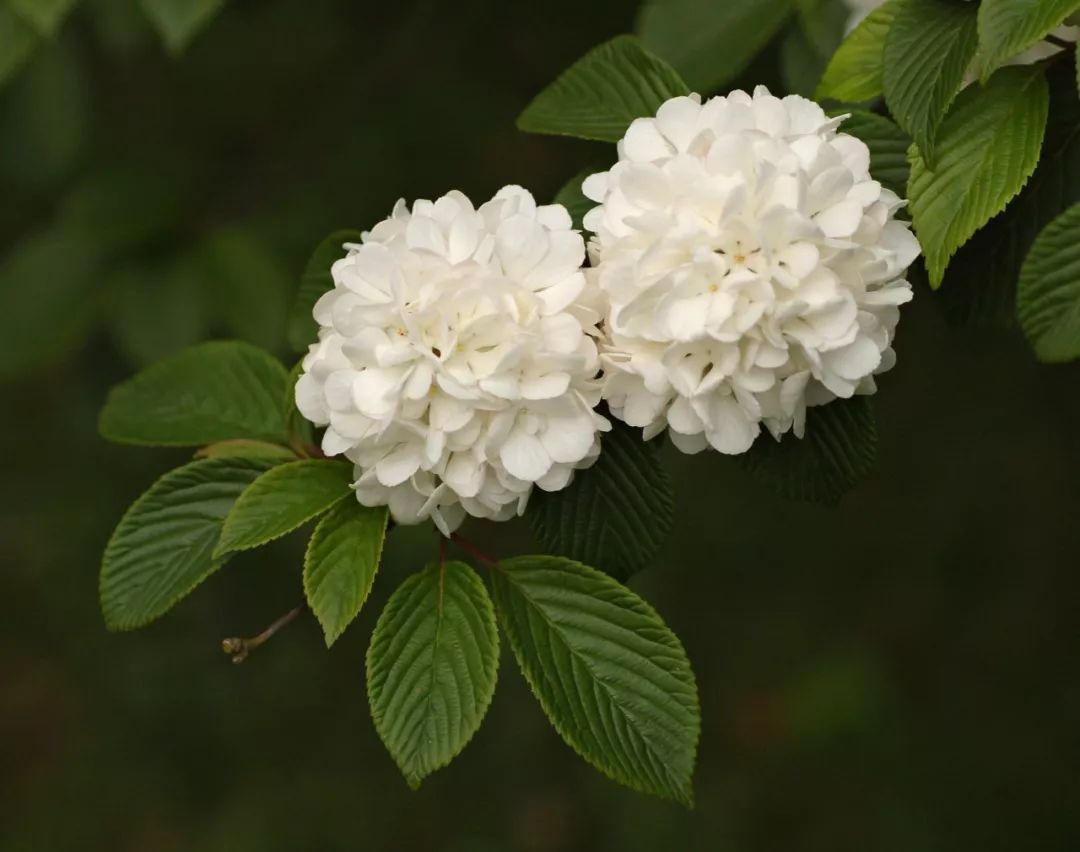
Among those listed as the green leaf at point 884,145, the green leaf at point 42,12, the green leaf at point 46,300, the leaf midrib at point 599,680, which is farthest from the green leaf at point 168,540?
the green leaf at point 46,300

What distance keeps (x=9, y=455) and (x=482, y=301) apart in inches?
103

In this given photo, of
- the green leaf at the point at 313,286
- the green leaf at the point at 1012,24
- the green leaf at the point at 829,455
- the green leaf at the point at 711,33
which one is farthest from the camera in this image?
the green leaf at the point at 711,33

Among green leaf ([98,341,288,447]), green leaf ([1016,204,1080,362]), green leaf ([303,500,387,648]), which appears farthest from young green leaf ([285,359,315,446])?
green leaf ([1016,204,1080,362])

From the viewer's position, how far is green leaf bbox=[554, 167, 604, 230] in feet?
3.54

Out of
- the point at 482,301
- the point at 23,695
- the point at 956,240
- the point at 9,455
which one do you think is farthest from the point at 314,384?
the point at 23,695

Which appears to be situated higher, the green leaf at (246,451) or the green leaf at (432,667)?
the green leaf at (246,451)

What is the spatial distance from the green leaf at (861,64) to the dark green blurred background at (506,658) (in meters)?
1.12

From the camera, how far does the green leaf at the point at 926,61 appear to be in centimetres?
94

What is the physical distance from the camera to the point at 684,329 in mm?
891

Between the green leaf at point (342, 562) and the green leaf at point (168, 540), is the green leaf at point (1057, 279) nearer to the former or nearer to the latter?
the green leaf at point (342, 562)

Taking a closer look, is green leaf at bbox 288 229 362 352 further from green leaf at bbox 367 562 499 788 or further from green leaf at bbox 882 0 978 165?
green leaf at bbox 882 0 978 165

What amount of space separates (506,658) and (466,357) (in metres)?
1.84

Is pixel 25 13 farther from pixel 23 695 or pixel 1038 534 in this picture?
pixel 23 695

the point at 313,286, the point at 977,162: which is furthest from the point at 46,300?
the point at 977,162
